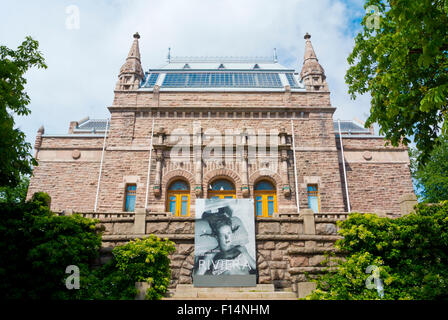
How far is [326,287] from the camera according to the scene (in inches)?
422

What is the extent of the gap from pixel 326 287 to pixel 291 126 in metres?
13.5

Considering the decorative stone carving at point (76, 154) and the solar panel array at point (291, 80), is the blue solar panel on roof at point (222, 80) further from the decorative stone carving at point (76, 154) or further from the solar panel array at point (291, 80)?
the decorative stone carving at point (76, 154)

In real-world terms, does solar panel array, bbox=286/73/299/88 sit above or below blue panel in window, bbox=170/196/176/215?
above

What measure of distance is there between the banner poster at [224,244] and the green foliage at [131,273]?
1348 mm

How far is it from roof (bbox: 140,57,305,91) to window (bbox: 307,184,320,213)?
720 cm

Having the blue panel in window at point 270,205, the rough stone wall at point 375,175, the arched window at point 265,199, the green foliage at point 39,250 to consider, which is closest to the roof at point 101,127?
the rough stone wall at point 375,175

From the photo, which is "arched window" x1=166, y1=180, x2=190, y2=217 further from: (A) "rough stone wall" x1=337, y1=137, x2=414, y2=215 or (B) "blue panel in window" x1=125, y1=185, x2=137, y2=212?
(A) "rough stone wall" x1=337, y1=137, x2=414, y2=215

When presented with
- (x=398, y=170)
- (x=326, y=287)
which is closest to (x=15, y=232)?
(x=326, y=287)

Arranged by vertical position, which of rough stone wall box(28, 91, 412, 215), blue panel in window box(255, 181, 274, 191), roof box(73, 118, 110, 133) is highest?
roof box(73, 118, 110, 133)

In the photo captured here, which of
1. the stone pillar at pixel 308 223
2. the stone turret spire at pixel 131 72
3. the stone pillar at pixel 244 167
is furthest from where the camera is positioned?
the stone turret spire at pixel 131 72

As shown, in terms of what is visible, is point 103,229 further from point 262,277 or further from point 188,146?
point 188,146

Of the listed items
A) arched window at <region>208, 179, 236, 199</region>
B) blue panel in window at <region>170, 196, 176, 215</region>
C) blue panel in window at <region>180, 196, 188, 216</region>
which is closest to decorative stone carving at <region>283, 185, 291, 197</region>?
arched window at <region>208, 179, 236, 199</region>

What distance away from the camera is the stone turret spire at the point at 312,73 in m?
24.2

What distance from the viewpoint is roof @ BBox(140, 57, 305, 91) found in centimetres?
2527
